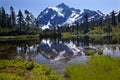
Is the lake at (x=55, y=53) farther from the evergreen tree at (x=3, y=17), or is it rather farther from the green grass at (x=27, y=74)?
the evergreen tree at (x=3, y=17)

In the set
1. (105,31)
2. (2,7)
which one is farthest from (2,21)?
(105,31)

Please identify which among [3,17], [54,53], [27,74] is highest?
[3,17]

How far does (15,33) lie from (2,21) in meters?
21.5

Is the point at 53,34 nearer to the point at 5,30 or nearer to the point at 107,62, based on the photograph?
the point at 5,30

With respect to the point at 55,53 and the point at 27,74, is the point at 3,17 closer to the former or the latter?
the point at 55,53

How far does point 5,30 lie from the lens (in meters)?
128

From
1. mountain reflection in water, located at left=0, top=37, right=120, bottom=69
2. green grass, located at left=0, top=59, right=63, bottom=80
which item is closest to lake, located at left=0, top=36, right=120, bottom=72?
mountain reflection in water, located at left=0, top=37, right=120, bottom=69

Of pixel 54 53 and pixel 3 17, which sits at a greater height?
pixel 3 17

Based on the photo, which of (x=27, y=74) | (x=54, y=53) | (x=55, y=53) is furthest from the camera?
(x=54, y=53)

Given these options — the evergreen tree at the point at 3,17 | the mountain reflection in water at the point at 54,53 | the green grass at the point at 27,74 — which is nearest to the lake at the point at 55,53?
the mountain reflection in water at the point at 54,53

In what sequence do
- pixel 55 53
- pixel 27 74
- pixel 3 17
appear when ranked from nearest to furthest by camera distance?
pixel 27 74 → pixel 55 53 → pixel 3 17

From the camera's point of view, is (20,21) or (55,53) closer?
(55,53)

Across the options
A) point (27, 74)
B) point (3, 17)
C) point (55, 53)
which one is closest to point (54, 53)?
point (55, 53)

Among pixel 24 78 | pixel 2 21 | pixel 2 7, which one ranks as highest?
pixel 2 7
